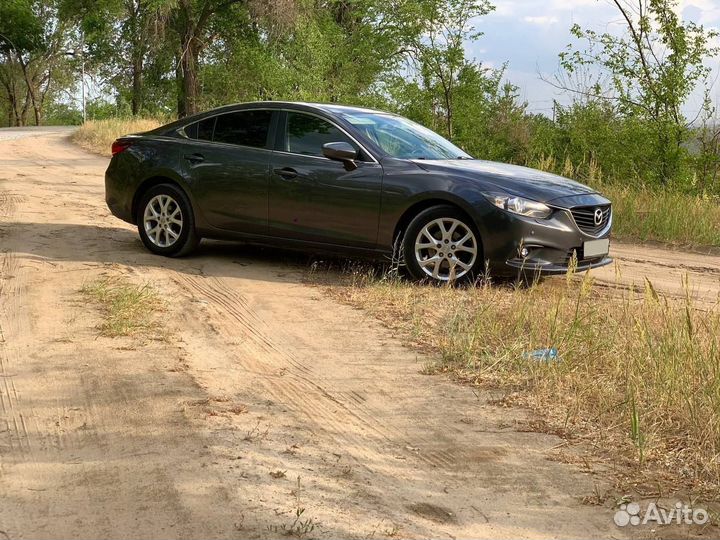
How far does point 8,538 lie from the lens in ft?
11.9

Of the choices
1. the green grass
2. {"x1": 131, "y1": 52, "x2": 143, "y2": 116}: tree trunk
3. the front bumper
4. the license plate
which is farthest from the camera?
{"x1": 131, "y1": 52, "x2": 143, "y2": 116}: tree trunk

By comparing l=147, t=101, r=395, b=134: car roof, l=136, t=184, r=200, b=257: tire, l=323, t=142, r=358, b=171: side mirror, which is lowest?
l=136, t=184, r=200, b=257: tire

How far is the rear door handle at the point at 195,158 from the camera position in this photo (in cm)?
959

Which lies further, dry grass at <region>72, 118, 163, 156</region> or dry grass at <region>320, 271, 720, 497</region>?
dry grass at <region>72, 118, 163, 156</region>

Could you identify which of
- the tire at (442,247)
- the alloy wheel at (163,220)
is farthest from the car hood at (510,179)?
the alloy wheel at (163,220)

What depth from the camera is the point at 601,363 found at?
19.3ft

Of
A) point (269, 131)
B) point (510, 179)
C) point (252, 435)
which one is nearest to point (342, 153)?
point (269, 131)

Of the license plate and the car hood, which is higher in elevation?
the car hood

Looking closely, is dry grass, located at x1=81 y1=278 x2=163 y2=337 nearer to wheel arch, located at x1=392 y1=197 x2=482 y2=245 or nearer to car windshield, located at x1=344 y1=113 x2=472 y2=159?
wheel arch, located at x1=392 y1=197 x2=482 y2=245

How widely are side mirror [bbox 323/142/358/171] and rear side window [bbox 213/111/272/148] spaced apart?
91 cm

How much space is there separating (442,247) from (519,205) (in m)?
0.76

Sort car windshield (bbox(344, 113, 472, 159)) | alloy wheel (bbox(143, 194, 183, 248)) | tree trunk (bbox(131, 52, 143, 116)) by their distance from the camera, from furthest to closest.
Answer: tree trunk (bbox(131, 52, 143, 116)) < alloy wheel (bbox(143, 194, 183, 248)) < car windshield (bbox(344, 113, 472, 159))

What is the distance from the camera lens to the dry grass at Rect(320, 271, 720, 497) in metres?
4.70

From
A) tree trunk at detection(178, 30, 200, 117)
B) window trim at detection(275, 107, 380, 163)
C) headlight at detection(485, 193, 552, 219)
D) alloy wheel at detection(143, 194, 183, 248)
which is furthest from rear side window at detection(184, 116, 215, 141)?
tree trunk at detection(178, 30, 200, 117)
